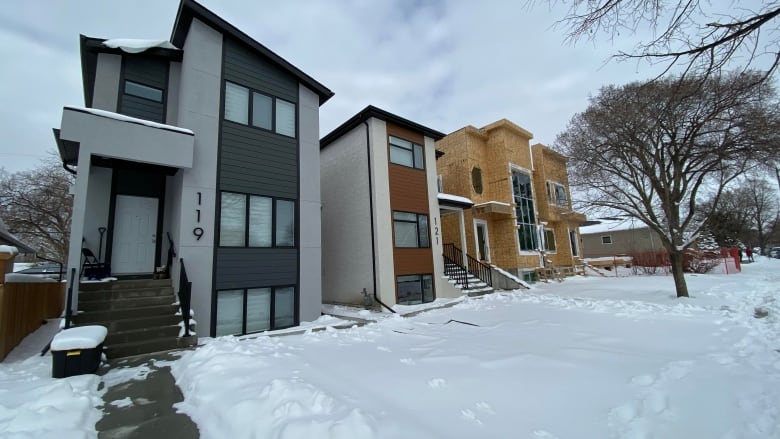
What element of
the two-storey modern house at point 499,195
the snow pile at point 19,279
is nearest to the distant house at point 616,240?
the two-storey modern house at point 499,195

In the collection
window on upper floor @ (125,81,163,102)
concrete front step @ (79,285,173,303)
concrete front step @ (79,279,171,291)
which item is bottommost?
concrete front step @ (79,285,173,303)

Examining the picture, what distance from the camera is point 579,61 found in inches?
161

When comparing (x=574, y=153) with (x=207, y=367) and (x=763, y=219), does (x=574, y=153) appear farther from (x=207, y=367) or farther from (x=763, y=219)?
(x=763, y=219)

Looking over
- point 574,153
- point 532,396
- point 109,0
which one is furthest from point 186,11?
point 574,153

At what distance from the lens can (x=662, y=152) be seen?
11516mm

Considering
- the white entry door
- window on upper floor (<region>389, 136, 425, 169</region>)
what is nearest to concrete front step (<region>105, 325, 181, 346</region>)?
the white entry door

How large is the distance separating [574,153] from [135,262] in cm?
1476

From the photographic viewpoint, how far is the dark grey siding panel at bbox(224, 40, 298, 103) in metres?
8.93

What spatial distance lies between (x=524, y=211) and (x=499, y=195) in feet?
7.21

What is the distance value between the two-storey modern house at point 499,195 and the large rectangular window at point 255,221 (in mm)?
8858

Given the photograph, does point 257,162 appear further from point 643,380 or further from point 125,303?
point 643,380

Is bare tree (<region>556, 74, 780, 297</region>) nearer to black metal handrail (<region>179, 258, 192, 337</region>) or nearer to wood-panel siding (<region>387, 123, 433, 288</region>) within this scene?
wood-panel siding (<region>387, 123, 433, 288</region>)

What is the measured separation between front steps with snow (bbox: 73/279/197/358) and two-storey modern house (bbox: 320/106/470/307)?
19.1ft

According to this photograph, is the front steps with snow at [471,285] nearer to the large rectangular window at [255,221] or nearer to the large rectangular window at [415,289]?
the large rectangular window at [415,289]
